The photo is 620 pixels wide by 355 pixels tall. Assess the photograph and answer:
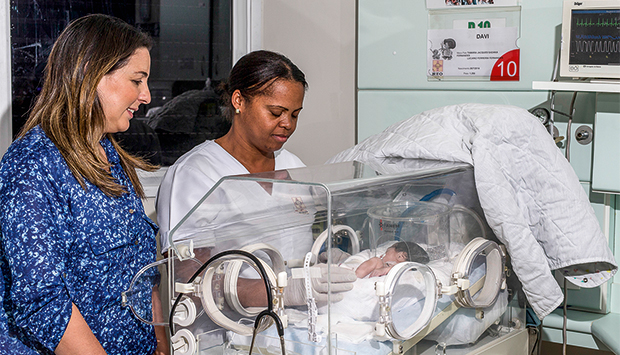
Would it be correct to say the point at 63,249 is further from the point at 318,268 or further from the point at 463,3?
the point at 463,3

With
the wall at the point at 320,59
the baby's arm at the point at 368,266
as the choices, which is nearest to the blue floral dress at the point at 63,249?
the baby's arm at the point at 368,266

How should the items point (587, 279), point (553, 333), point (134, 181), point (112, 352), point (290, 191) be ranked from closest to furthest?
point (290, 191), point (112, 352), point (134, 181), point (587, 279), point (553, 333)

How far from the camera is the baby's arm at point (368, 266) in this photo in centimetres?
114

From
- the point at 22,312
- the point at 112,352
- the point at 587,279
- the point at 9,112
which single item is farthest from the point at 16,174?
the point at 587,279

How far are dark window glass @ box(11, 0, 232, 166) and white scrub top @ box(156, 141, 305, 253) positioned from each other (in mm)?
830

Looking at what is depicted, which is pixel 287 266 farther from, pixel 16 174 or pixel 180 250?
pixel 16 174

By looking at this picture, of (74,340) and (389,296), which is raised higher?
(389,296)

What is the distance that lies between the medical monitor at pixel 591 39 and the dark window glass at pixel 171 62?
1438 mm

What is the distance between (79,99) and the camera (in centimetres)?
122

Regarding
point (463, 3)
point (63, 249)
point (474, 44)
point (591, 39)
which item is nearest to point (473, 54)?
point (474, 44)

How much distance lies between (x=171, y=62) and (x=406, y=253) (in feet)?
5.10

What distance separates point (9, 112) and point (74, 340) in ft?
4.00

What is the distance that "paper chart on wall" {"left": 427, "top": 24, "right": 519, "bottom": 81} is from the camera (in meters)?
2.01

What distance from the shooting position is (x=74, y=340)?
3.73ft
